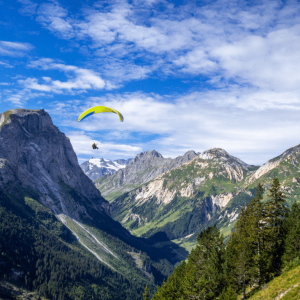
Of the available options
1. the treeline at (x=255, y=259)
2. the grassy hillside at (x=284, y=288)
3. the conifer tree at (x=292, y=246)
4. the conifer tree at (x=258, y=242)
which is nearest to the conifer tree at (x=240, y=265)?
the treeline at (x=255, y=259)

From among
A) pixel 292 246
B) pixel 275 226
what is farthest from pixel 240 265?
pixel 275 226

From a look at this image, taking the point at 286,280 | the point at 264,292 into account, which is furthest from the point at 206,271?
the point at 286,280

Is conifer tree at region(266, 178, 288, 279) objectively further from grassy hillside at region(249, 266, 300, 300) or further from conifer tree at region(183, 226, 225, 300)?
conifer tree at region(183, 226, 225, 300)

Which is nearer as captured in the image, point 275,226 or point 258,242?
point 258,242

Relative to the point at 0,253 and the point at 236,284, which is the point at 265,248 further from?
the point at 0,253

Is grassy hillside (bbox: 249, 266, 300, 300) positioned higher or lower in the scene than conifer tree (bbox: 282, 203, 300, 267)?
lower

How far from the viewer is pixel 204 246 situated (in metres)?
49.6

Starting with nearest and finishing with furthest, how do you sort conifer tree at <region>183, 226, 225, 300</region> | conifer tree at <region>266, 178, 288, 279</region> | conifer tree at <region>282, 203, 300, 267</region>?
conifer tree at <region>183, 226, 225, 300</region> < conifer tree at <region>282, 203, 300, 267</region> < conifer tree at <region>266, 178, 288, 279</region>

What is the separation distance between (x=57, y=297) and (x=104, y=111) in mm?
179552

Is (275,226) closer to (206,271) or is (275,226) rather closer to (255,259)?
(255,259)

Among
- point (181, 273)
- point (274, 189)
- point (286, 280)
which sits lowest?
point (181, 273)

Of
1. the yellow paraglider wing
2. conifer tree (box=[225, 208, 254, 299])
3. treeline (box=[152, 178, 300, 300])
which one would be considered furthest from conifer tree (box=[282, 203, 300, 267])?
the yellow paraglider wing

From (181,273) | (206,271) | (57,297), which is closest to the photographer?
(206,271)

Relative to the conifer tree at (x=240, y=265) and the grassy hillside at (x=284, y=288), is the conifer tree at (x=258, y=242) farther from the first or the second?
the grassy hillside at (x=284, y=288)
